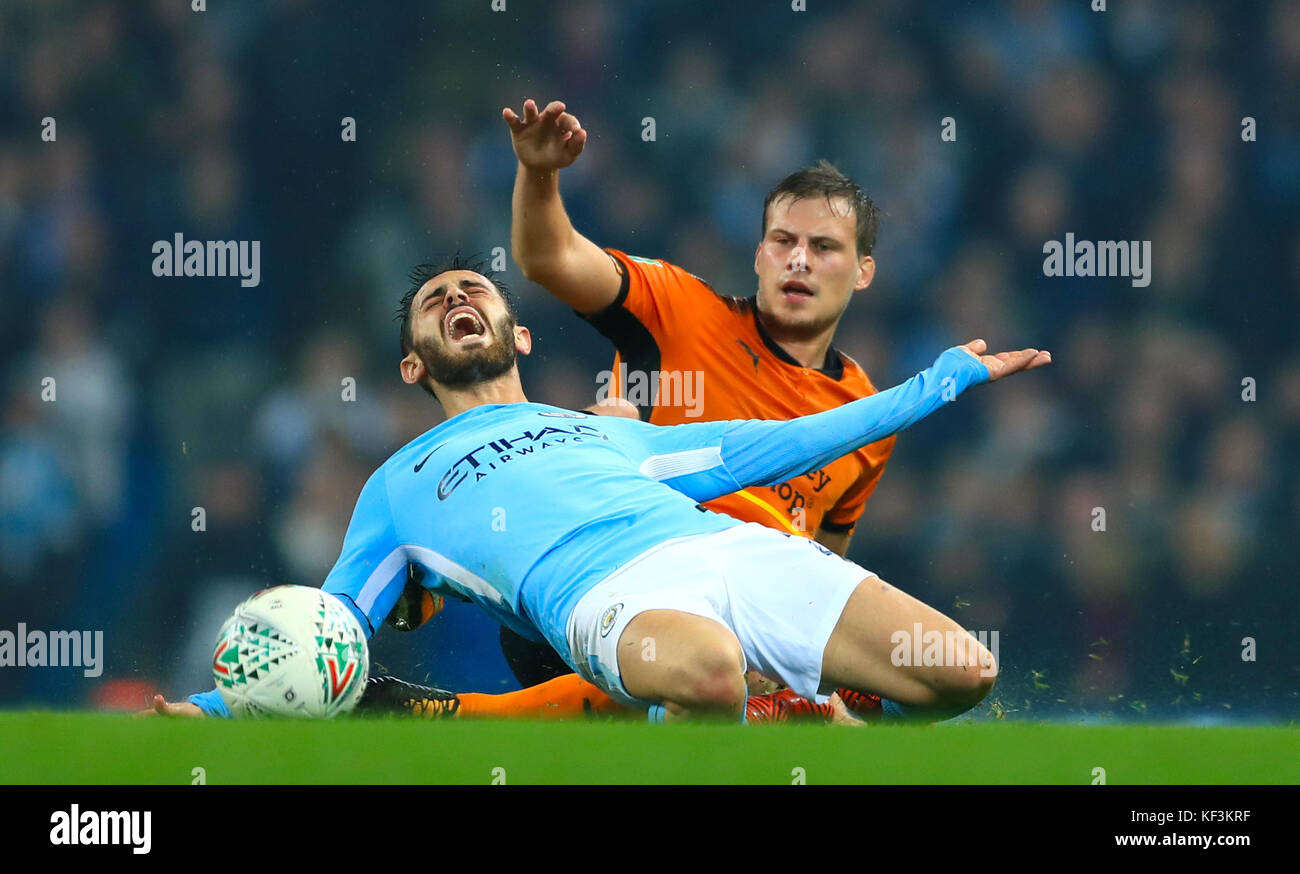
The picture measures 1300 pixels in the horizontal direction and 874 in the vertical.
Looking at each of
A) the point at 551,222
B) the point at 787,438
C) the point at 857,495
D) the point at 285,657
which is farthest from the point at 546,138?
the point at 857,495

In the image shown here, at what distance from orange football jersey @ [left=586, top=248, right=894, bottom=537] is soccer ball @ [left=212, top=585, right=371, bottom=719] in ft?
5.21

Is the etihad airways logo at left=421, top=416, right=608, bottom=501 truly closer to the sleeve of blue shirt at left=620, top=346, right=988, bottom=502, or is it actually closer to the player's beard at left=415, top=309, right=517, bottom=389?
the sleeve of blue shirt at left=620, top=346, right=988, bottom=502

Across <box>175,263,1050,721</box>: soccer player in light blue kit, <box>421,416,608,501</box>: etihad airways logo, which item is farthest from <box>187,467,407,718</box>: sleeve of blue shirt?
<box>421,416,608,501</box>: etihad airways logo

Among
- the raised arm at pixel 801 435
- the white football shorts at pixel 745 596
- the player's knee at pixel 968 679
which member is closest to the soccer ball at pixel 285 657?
the white football shorts at pixel 745 596

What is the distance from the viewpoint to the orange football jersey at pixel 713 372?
16.4 ft

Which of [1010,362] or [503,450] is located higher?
[1010,362]

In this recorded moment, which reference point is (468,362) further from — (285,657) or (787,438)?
(285,657)

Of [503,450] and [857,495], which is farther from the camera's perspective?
[857,495]

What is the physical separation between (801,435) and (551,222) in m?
1.07


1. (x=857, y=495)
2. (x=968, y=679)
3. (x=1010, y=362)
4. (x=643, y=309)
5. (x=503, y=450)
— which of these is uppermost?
(x=643, y=309)

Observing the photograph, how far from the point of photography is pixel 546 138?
170 inches

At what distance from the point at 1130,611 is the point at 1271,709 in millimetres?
663
